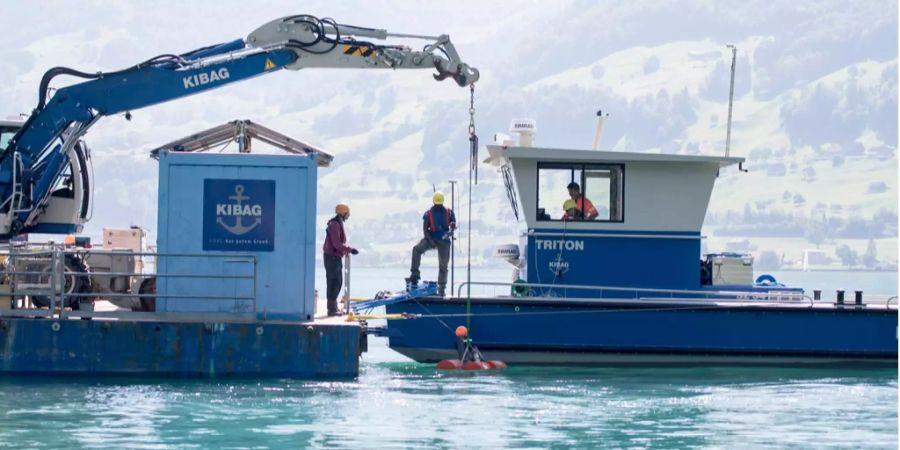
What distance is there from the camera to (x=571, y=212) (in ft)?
68.0

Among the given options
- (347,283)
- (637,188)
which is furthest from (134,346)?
(637,188)

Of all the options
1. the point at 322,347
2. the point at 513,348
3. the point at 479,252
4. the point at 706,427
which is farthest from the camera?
the point at 479,252

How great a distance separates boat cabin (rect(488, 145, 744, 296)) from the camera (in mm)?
20656

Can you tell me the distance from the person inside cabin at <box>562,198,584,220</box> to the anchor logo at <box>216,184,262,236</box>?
5079mm

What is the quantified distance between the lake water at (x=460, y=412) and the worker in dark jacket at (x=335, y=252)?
1.18 meters

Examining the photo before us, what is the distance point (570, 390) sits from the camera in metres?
17.8

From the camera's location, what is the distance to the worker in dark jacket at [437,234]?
20.3 metres

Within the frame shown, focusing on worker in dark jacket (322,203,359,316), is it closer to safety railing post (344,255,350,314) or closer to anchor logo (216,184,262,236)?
safety railing post (344,255,350,314)

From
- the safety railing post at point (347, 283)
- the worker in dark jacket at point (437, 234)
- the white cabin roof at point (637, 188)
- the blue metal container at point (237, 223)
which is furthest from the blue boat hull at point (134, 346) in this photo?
the white cabin roof at point (637, 188)

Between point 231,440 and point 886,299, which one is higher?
point 886,299

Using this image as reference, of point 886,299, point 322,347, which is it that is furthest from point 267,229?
point 886,299

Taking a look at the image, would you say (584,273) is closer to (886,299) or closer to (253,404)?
(886,299)

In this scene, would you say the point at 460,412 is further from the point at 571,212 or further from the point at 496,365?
the point at 571,212

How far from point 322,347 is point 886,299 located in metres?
8.68
